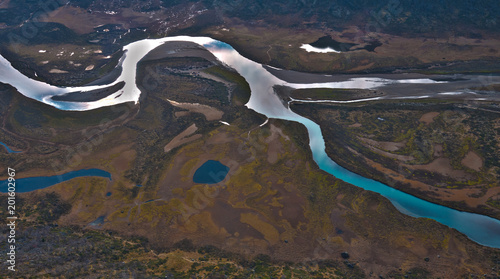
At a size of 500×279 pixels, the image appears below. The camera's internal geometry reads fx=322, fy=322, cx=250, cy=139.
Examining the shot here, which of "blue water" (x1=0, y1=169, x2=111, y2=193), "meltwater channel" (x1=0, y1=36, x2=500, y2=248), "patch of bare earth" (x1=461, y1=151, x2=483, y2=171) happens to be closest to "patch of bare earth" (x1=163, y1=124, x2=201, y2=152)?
"blue water" (x1=0, y1=169, x2=111, y2=193)

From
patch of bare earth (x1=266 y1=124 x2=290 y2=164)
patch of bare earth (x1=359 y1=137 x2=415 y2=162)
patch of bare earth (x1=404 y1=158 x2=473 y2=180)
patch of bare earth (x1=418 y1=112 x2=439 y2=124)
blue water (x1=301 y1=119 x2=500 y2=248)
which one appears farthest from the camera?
patch of bare earth (x1=418 y1=112 x2=439 y2=124)

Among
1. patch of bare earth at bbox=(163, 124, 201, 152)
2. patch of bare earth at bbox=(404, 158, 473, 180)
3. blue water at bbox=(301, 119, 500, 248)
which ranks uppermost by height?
patch of bare earth at bbox=(163, 124, 201, 152)

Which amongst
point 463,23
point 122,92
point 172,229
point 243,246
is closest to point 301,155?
point 243,246

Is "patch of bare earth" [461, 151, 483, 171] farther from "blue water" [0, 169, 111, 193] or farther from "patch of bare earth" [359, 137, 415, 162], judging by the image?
"blue water" [0, 169, 111, 193]

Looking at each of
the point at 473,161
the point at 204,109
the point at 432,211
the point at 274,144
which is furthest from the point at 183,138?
the point at 473,161

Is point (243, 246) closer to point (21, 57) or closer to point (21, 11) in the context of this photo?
point (21, 57)

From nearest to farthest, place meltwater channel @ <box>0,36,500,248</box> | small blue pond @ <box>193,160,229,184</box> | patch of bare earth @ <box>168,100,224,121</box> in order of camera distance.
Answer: meltwater channel @ <box>0,36,500,248</box> → small blue pond @ <box>193,160,229,184</box> → patch of bare earth @ <box>168,100,224,121</box>
